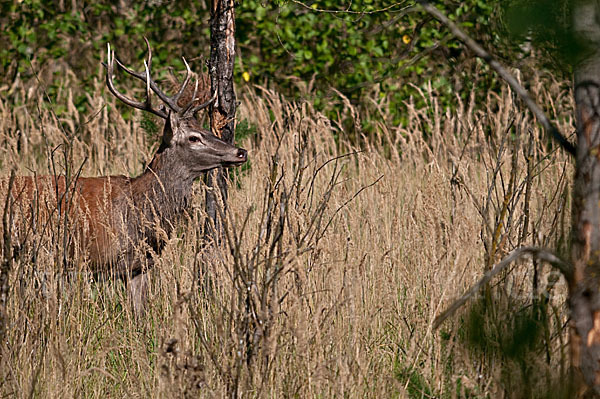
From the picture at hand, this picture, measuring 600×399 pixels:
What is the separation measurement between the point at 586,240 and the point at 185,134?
13.0 ft

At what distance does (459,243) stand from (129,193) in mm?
2620

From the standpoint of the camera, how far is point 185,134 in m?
5.43

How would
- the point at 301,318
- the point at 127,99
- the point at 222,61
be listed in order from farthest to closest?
the point at 127,99
the point at 222,61
the point at 301,318

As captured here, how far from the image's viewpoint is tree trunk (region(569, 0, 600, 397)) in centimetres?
175

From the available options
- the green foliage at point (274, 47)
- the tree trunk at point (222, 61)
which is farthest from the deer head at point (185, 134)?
the green foliage at point (274, 47)

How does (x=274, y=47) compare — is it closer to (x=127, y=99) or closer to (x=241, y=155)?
(x=127, y=99)

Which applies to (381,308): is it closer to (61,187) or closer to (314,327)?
(314,327)

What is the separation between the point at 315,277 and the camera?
3.75 metres

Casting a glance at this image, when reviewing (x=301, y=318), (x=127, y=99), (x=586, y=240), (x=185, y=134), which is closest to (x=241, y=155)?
(x=185, y=134)

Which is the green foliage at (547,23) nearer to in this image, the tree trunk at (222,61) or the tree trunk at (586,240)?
the tree trunk at (586,240)

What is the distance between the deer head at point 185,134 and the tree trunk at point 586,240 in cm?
346

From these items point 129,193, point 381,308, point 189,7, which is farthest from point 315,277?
point 189,7

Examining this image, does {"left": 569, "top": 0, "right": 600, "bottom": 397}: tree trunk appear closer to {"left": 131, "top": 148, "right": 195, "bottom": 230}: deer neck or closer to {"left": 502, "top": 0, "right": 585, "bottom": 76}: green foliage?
{"left": 502, "top": 0, "right": 585, "bottom": 76}: green foliage

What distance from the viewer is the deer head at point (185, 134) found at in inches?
203
